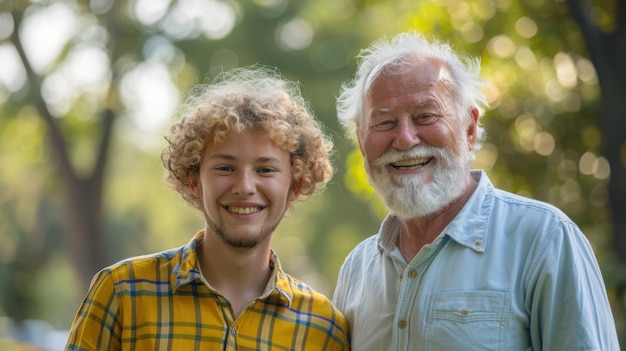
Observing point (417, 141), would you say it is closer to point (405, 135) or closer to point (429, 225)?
point (405, 135)

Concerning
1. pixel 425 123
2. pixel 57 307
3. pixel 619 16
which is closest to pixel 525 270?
pixel 425 123

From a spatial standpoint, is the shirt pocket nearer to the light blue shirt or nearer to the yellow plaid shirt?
the light blue shirt

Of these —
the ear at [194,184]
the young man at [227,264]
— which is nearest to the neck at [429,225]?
the young man at [227,264]

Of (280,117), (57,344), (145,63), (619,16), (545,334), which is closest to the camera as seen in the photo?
(545,334)

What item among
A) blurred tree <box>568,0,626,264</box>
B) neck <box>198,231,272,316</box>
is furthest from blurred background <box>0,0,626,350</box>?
neck <box>198,231,272,316</box>

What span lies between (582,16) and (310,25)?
1351 centimetres

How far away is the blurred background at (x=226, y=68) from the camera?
27.8 ft

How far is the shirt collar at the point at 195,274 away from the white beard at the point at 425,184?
539 mm

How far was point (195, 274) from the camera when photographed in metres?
3.42

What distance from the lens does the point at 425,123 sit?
3.46 meters

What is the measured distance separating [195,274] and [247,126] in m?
0.62

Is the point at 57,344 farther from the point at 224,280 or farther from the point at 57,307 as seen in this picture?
the point at 224,280

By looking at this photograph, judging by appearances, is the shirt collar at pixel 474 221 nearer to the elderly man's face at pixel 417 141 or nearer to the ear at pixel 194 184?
the elderly man's face at pixel 417 141

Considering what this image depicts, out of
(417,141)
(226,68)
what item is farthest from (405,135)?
(226,68)
